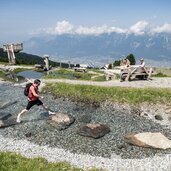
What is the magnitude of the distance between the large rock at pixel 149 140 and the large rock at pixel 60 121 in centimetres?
567

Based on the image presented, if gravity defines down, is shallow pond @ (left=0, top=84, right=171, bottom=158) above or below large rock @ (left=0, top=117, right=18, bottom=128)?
below

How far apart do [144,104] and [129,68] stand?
10.7m

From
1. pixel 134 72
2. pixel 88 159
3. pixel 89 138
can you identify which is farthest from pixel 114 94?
pixel 88 159

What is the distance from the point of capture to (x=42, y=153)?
2342 centimetres

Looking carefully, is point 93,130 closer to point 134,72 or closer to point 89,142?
point 89,142

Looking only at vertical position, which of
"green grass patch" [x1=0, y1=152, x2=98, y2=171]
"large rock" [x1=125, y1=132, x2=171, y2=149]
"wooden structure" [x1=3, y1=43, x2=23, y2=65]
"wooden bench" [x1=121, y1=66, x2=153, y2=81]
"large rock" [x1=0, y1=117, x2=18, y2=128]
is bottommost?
"large rock" [x1=125, y1=132, x2=171, y2=149]

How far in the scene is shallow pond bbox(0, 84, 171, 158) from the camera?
81.5 feet

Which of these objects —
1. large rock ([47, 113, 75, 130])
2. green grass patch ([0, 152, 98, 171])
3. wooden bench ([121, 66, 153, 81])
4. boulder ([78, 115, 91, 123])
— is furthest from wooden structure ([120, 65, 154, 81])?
green grass patch ([0, 152, 98, 171])

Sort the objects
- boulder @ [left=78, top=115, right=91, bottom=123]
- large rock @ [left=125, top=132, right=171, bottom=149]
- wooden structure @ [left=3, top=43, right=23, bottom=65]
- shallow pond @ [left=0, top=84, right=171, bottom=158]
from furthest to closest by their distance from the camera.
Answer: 1. wooden structure @ [left=3, top=43, right=23, bottom=65]
2. boulder @ [left=78, top=115, right=91, bottom=123]
3. large rock @ [left=125, top=132, right=171, bottom=149]
4. shallow pond @ [left=0, top=84, right=171, bottom=158]

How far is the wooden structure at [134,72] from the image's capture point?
4566 cm

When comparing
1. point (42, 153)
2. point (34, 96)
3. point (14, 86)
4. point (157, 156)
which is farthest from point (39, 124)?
point (14, 86)

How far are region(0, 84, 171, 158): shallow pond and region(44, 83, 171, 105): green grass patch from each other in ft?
5.30

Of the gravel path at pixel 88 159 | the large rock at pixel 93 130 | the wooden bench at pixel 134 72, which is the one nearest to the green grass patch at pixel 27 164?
the gravel path at pixel 88 159

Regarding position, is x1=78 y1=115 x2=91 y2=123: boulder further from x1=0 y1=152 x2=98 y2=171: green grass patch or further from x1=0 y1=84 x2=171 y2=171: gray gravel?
x1=0 y1=152 x2=98 y2=171: green grass patch
